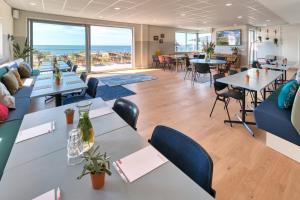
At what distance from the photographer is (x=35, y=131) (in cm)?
139

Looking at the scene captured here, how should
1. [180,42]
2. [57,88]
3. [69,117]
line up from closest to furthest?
[69,117] → [57,88] → [180,42]

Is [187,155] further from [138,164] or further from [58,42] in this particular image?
[58,42]

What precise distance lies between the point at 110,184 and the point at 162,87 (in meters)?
5.27

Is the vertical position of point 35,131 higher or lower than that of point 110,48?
lower

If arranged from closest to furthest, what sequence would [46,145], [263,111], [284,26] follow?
[46,145] → [263,111] → [284,26]

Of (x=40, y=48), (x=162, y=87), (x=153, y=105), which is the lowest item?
(x=153, y=105)

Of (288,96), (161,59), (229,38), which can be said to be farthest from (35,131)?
(229,38)

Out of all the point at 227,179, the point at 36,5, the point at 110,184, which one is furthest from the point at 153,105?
the point at 36,5

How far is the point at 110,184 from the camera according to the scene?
863 millimetres

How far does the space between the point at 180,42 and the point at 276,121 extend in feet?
38.8

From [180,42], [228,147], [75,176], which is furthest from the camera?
[180,42]

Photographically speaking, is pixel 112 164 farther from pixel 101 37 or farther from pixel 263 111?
pixel 101 37

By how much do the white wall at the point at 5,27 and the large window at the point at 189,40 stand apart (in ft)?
30.5

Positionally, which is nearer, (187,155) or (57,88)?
(187,155)
